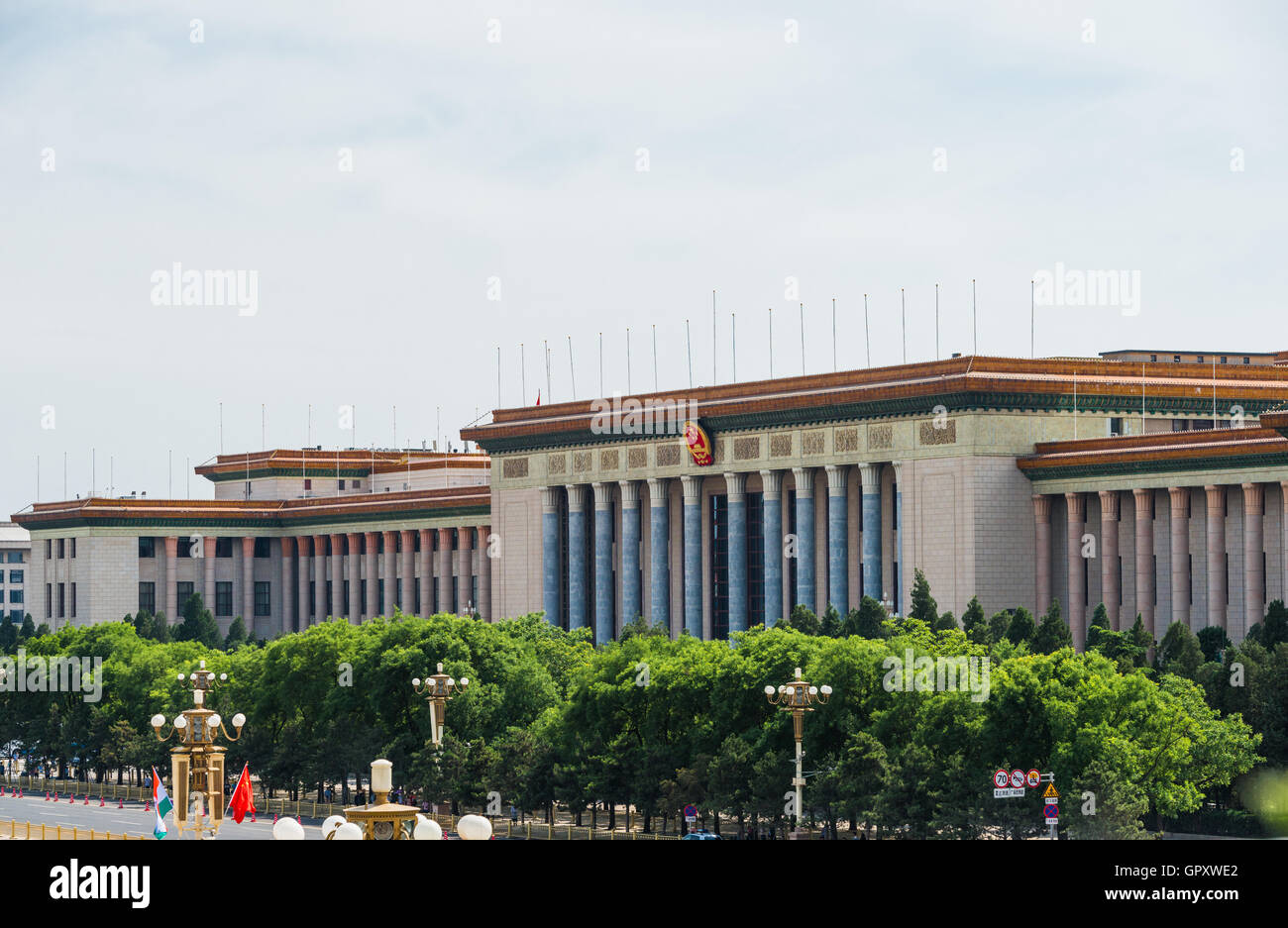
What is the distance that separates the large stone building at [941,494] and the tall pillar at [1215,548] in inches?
3.0

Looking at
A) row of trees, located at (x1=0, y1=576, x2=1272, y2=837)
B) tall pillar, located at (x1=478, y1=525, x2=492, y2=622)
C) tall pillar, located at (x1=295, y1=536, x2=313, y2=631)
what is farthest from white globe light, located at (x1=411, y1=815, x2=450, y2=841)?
tall pillar, located at (x1=295, y1=536, x2=313, y2=631)

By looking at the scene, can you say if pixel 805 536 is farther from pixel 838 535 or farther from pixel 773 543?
pixel 773 543

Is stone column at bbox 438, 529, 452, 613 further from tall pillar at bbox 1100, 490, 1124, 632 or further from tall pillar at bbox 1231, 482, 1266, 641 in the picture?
tall pillar at bbox 1231, 482, 1266, 641

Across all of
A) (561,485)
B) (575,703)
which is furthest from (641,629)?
(561,485)

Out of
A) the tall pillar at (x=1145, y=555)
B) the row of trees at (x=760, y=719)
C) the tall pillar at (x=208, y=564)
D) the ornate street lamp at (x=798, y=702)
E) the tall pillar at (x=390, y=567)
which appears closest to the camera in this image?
the ornate street lamp at (x=798, y=702)

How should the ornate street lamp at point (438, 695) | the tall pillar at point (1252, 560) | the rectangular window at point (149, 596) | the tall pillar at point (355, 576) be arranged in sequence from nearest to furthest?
the ornate street lamp at point (438, 695)
the tall pillar at point (1252, 560)
the tall pillar at point (355, 576)
the rectangular window at point (149, 596)

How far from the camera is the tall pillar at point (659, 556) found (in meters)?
110

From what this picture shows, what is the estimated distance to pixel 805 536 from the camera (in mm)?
100188

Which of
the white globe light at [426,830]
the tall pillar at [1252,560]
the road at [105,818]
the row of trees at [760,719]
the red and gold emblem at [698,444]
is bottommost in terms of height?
the road at [105,818]

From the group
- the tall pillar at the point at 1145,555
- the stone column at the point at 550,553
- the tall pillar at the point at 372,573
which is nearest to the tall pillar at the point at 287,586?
the tall pillar at the point at 372,573

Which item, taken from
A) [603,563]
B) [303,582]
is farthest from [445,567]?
[603,563]

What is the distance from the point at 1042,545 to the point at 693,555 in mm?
20809

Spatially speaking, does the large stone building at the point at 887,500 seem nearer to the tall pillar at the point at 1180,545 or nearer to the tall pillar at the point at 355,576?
the tall pillar at the point at 1180,545
